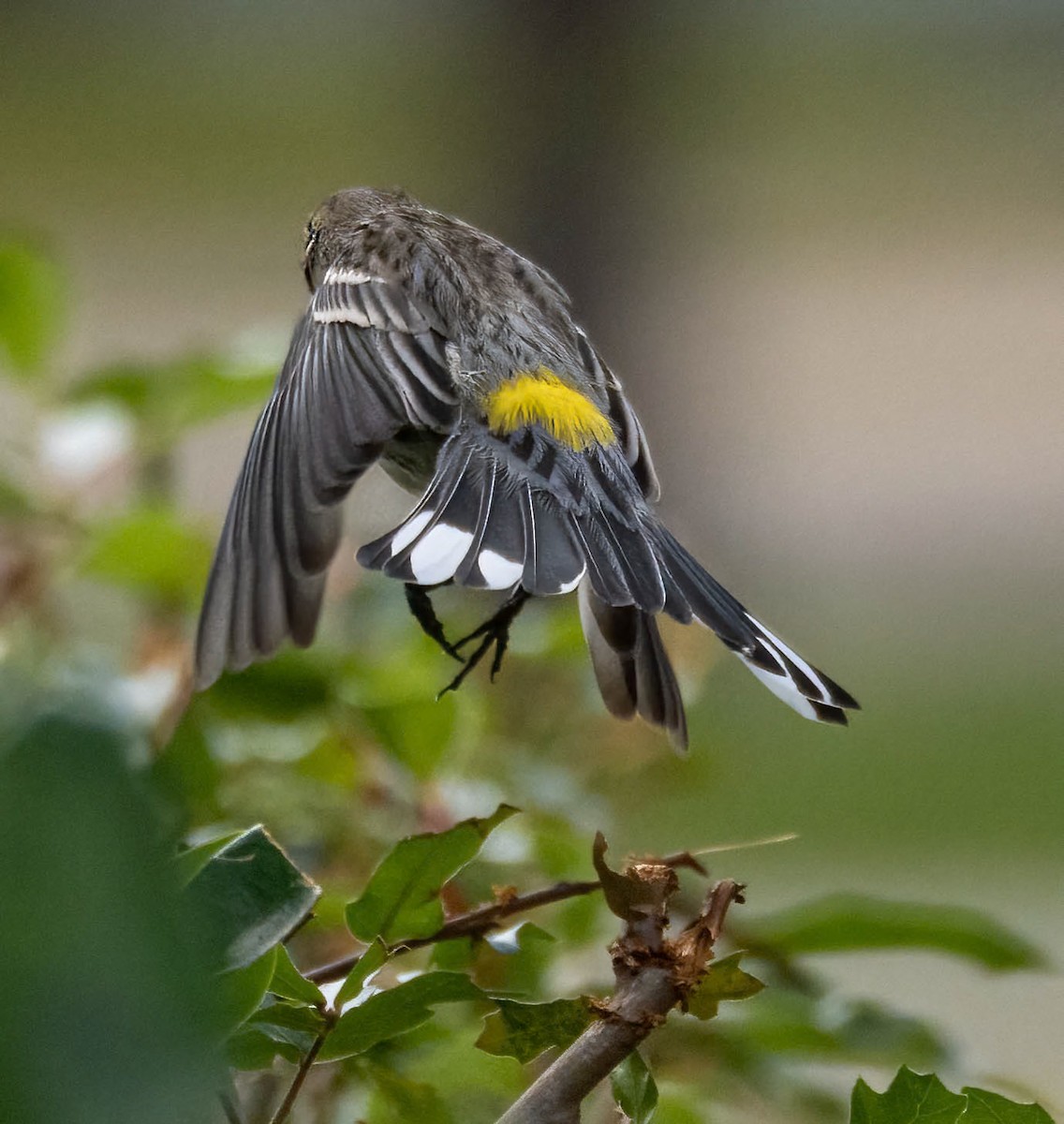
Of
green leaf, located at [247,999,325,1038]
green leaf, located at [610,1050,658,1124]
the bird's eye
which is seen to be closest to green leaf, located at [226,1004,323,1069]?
green leaf, located at [247,999,325,1038]

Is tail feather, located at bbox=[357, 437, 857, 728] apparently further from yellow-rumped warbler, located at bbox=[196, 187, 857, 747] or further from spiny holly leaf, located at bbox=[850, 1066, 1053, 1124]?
spiny holly leaf, located at bbox=[850, 1066, 1053, 1124]

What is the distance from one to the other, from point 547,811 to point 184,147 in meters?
10.1

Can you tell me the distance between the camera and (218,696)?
3.41ft

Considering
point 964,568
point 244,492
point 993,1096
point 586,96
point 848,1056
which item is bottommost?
point 964,568

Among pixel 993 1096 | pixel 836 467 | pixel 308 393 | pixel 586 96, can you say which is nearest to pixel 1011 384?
pixel 836 467

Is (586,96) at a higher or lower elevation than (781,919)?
higher

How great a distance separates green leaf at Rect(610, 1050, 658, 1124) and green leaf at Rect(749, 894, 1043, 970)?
1.00 ft

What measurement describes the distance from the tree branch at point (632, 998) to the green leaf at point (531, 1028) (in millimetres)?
52

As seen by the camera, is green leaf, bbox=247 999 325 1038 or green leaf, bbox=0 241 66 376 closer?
green leaf, bbox=247 999 325 1038

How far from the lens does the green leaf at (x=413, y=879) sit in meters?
0.61

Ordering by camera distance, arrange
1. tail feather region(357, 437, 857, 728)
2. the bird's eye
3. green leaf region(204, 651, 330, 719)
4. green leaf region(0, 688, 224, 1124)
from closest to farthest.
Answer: green leaf region(0, 688, 224, 1124)
tail feather region(357, 437, 857, 728)
green leaf region(204, 651, 330, 719)
the bird's eye

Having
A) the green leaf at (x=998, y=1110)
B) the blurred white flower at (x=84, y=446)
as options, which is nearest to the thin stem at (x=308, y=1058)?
the green leaf at (x=998, y=1110)

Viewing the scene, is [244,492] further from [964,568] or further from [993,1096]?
[964,568]

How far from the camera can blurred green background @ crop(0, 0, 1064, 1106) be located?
127 centimetres
